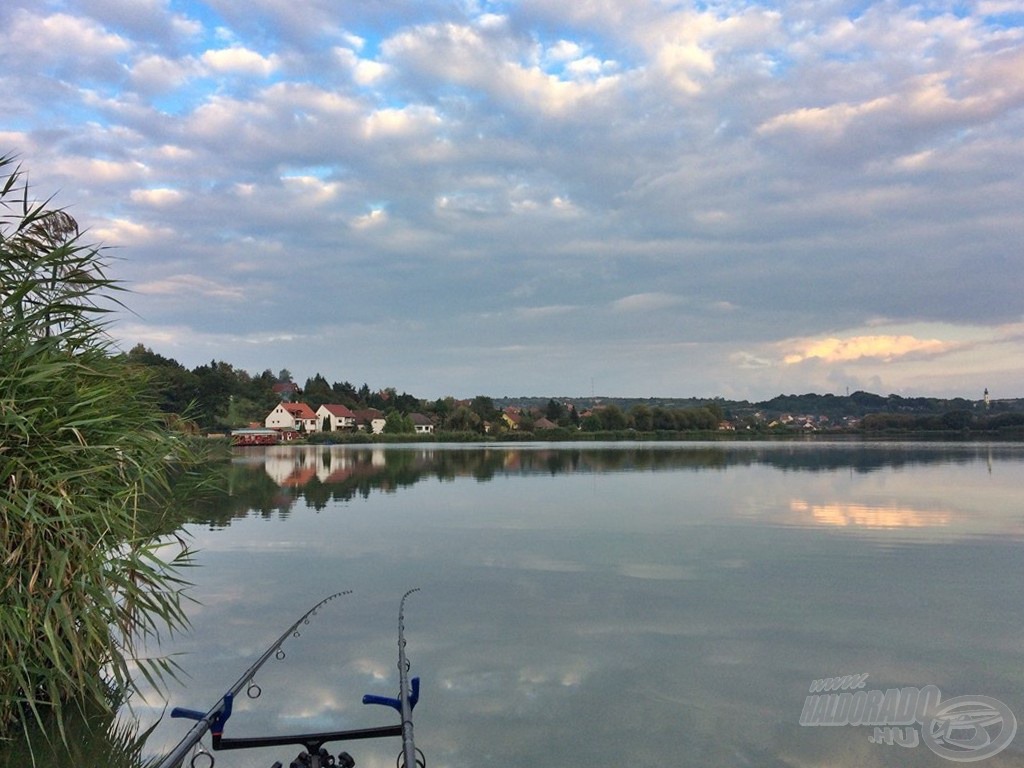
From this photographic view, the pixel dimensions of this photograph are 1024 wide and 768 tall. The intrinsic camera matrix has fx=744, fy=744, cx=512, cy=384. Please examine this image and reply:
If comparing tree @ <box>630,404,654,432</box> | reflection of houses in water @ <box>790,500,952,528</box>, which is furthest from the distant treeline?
reflection of houses in water @ <box>790,500,952,528</box>

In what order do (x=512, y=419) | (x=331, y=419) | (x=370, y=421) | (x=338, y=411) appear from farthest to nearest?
1. (x=512, y=419)
2. (x=370, y=421)
3. (x=338, y=411)
4. (x=331, y=419)

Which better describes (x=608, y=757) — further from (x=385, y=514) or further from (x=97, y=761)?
(x=385, y=514)

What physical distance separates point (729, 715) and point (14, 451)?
22.7 ft

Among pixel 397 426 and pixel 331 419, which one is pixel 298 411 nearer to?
pixel 331 419

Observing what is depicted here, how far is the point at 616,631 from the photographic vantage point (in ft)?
34.1

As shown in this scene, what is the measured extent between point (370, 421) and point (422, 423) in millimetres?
10653

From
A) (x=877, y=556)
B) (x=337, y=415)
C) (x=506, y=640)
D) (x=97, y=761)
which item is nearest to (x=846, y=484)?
(x=877, y=556)

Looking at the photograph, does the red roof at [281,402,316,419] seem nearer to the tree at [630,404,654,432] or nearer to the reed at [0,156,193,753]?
the tree at [630,404,654,432]

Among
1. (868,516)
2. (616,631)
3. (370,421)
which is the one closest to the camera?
(616,631)

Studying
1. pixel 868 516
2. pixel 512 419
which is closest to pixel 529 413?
pixel 512 419

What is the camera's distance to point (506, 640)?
1005cm

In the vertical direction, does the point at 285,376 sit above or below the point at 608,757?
above

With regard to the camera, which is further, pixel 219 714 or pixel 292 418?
pixel 292 418

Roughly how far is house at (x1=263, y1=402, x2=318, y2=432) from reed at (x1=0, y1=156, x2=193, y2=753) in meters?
125
